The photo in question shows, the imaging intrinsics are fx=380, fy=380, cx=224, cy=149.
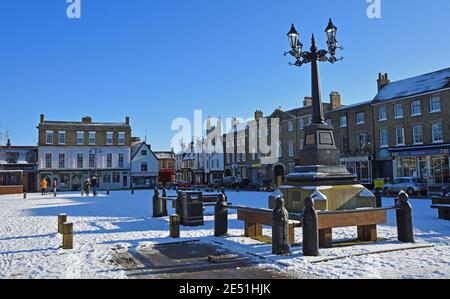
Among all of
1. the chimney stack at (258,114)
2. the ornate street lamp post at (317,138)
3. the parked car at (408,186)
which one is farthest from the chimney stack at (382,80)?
the ornate street lamp post at (317,138)

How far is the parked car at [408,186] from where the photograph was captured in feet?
86.6

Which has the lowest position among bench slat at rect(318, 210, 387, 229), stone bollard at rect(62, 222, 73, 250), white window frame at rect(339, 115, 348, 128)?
stone bollard at rect(62, 222, 73, 250)

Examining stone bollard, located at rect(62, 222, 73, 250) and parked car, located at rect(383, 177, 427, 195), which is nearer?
stone bollard, located at rect(62, 222, 73, 250)

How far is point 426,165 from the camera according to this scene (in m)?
31.0

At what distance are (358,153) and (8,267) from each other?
113ft

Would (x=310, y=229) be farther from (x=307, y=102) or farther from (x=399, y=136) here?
(x=307, y=102)

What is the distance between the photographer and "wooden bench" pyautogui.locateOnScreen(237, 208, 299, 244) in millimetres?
8383

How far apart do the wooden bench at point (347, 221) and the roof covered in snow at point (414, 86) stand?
2577 centimetres

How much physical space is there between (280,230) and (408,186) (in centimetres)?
2264

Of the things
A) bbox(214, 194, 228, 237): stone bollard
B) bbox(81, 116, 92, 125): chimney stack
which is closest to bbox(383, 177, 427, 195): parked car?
bbox(214, 194, 228, 237): stone bollard

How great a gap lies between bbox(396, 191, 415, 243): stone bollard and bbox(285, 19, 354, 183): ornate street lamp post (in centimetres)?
198

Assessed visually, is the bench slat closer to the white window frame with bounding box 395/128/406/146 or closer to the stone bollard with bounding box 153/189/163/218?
the stone bollard with bounding box 153/189/163/218

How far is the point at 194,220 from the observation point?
12.5 metres

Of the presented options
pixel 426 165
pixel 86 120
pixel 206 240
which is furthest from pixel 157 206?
pixel 86 120
